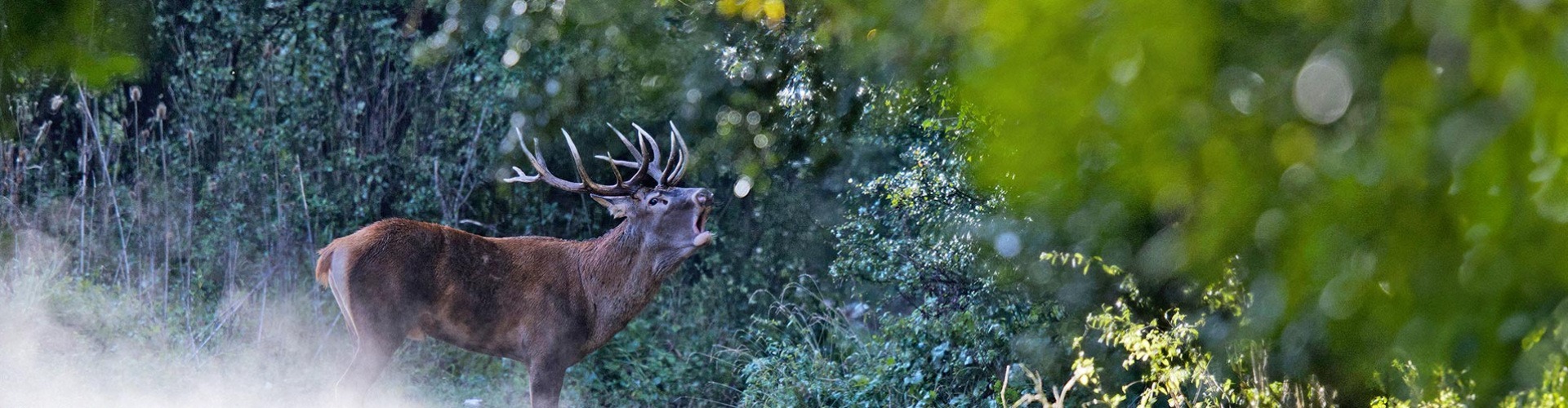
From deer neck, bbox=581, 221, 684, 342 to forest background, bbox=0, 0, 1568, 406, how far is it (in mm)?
953

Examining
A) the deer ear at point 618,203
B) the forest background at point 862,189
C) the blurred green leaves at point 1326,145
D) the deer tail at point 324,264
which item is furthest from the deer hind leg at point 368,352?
the blurred green leaves at point 1326,145

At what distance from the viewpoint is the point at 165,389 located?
7.75 meters

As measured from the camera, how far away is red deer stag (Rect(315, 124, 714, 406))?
260 inches

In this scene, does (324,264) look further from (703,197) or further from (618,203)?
(703,197)

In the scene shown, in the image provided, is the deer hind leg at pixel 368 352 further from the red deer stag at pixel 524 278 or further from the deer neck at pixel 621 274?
→ the deer neck at pixel 621 274

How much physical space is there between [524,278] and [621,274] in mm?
434

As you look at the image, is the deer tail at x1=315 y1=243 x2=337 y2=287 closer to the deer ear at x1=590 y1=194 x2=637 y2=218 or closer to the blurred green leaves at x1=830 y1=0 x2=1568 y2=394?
the deer ear at x1=590 y1=194 x2=637 y2=218

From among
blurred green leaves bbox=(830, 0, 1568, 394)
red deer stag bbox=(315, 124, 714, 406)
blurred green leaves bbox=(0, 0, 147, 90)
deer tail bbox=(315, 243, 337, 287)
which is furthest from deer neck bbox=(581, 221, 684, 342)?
blurred green leaves bbox=(830, 0, 1568, 394)

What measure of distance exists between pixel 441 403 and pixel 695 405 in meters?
1.41

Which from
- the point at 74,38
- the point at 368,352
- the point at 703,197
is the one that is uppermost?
the point at 703,197

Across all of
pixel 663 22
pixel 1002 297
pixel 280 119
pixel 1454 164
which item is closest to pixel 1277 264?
pixel 1454 164

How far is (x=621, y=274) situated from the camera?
6.96m

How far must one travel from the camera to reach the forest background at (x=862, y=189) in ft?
3.87

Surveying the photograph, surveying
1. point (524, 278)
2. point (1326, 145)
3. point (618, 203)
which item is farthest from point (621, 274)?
point (1326, 145)
